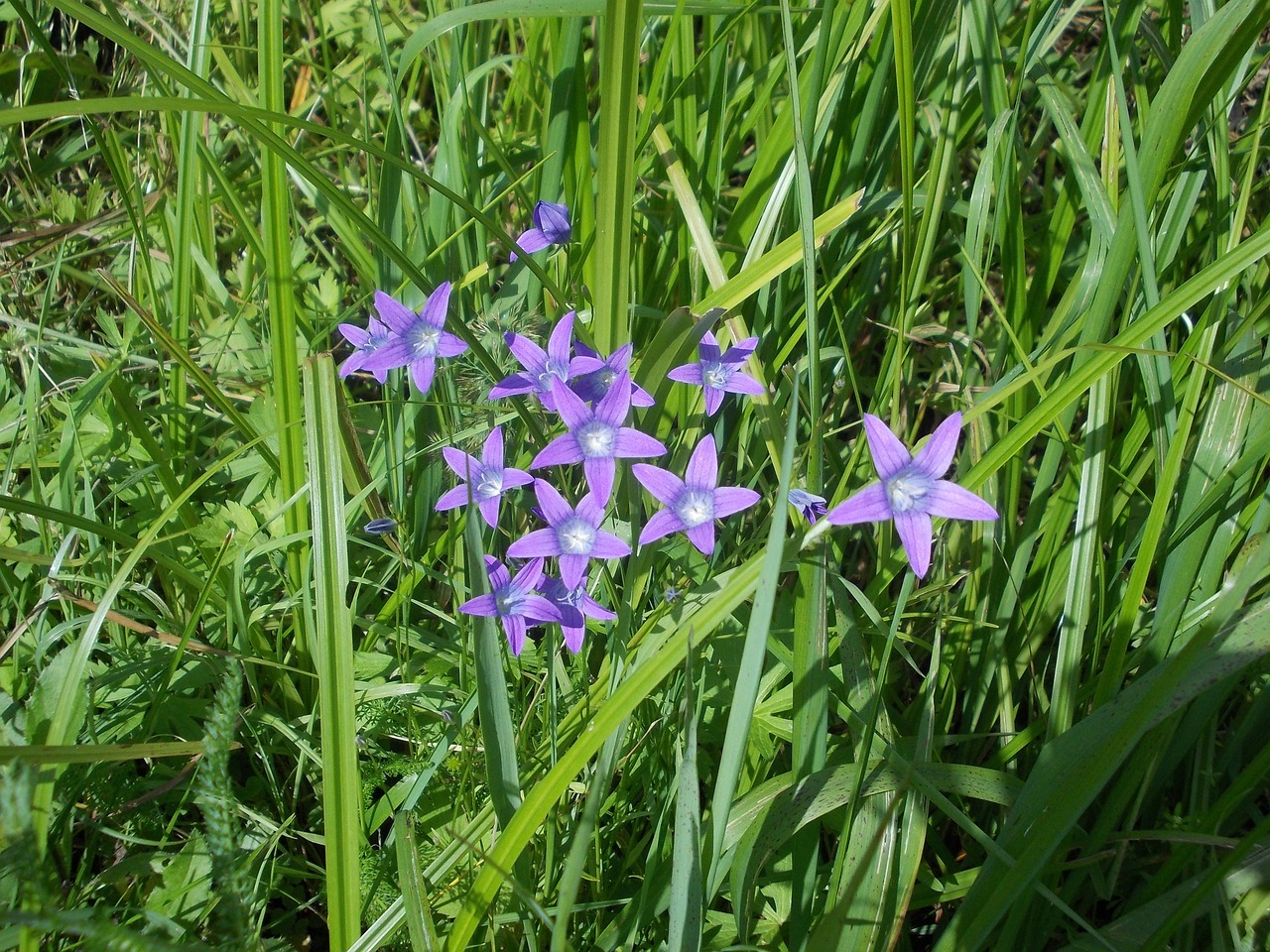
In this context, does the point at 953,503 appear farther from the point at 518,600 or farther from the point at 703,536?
the point at 518,600

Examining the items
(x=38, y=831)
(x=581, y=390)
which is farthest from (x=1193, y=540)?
(x=38, y=831)

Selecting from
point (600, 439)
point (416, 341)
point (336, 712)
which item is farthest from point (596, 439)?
point (336, 712)

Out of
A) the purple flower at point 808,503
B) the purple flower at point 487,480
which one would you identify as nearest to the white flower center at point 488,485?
the purple flower at point 487,480

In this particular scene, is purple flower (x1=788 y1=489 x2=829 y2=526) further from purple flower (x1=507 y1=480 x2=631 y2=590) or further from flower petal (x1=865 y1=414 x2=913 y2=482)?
purple flower (x1=507 y1=480 x2=631 y2=590)

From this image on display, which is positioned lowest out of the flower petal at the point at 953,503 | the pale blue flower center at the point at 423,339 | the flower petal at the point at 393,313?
the flower petal at the point at 953,503

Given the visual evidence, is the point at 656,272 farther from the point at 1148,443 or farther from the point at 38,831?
the point at 38,831

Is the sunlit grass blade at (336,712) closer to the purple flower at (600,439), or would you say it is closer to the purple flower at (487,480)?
the purple flower at (487,480)

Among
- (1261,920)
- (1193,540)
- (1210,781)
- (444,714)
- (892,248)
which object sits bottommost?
(1261,920)
